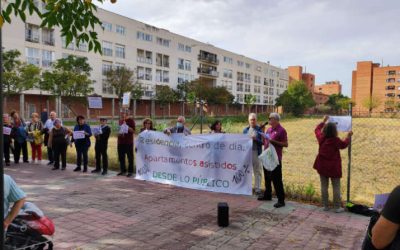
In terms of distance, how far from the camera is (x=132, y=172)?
10.2 m

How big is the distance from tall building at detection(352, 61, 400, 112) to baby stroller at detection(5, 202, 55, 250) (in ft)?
429

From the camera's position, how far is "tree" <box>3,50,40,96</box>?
31.1m

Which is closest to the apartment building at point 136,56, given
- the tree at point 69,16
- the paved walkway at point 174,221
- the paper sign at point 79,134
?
the paper sign at point 79,134

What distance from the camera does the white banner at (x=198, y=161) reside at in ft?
26.1

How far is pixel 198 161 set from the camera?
8.55 m

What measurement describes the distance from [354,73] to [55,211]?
526 ft

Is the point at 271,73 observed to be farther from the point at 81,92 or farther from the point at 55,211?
the point at 55,211

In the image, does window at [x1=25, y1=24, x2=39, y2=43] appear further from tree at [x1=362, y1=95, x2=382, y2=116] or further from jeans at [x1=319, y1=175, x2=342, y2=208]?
tree at [x1=362, y1=95, x2=382, y2=116]

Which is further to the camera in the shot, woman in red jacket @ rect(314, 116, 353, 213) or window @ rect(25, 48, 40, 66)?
window @ rect(25, 48, 40, 66)

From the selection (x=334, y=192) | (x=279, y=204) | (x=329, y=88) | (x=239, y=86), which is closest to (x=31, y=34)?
(x=279, y=204)

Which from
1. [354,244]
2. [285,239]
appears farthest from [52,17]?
[354,244]

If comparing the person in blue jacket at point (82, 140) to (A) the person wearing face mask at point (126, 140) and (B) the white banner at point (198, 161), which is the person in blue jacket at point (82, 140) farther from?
(B) the white banner at point (198, 161)

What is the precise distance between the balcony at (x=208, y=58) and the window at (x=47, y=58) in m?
37.1

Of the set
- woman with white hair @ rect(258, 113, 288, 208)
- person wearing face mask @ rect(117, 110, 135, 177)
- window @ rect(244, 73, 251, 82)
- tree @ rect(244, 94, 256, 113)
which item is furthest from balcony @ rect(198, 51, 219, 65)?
woman with white hair @ rect(258, 113, 288, 208)
